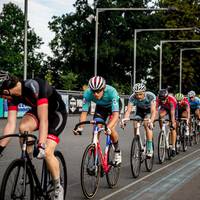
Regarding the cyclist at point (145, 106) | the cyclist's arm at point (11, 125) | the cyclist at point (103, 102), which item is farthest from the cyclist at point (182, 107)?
the cyclist's arm at point (11, 125)

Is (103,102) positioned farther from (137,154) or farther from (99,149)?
(137,154)

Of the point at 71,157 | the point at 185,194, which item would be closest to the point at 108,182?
the point at 185,194

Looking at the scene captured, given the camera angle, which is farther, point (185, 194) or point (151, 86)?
point (151, 86)

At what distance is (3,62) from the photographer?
77.2 meters

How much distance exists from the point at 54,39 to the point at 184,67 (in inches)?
654

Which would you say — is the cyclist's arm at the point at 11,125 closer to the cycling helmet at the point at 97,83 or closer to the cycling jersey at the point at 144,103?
the cycling helmet at the point at 97,83

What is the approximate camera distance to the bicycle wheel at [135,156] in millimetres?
9141

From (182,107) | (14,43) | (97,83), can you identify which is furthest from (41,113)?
(14,43)

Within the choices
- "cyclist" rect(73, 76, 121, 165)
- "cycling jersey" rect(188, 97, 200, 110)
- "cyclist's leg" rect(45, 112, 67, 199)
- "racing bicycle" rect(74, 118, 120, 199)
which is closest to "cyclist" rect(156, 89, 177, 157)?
"cyclist" rect(73, 76, 121, 165)

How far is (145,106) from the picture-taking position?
10.4 metres

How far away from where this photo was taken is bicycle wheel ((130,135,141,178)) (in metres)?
Result: 9.14

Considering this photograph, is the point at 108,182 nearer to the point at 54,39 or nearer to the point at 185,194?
the point at 185,194

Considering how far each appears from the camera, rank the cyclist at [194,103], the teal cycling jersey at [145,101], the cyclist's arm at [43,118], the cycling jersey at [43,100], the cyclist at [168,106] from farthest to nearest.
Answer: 1. the cyclist at [194,103]
2. the cyclist at [168,106]
3. the teal cycling jersey at [145,101]
4. the cycling jersey at [43,100]
5. the cyclist's arm at [43,118]

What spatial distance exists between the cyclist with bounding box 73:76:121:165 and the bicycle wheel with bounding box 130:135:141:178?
0.90m
